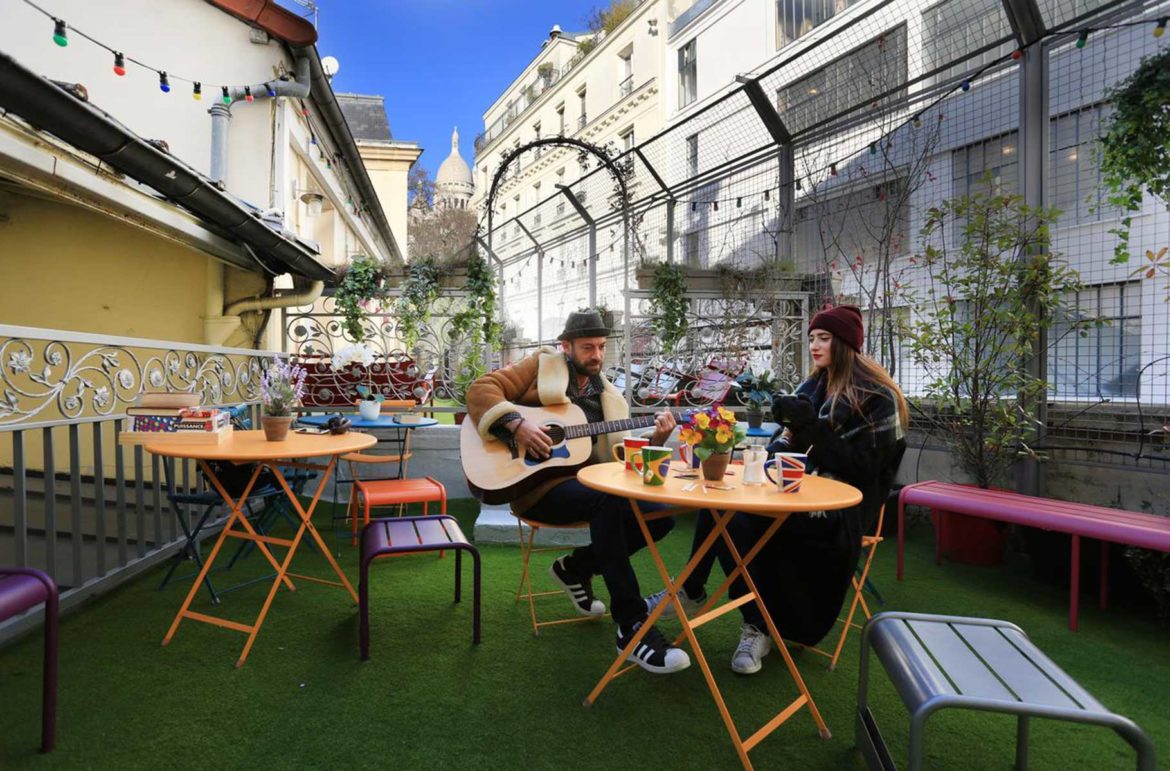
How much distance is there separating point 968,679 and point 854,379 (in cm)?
142

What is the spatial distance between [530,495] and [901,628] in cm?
164

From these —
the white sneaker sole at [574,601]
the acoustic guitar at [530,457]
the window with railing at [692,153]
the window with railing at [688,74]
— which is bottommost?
the white sneaker sole at [574,601]

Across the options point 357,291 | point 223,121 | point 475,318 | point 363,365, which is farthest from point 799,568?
point 223,121

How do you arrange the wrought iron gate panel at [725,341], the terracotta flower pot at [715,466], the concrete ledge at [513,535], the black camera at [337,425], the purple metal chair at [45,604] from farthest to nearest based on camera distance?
the wrought iron gate panel at [725,341] < the concrete ledge at [513,535] < the black camera at [337,425] < the terracotta flower pot at [715,466] < the purple metal chair at [45,604]

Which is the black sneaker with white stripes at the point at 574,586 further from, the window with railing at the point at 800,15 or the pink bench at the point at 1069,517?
the window with railing at the point at 800,15

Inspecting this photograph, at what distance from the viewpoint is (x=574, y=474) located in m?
3.03

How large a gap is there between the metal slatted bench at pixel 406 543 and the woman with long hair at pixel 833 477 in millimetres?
1065

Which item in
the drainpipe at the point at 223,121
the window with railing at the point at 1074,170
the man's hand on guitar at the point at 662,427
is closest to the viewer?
the man's hand on guitar at the point at 662,427

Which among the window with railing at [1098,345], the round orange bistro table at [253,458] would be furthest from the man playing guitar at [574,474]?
the window with railing at [1098,345]

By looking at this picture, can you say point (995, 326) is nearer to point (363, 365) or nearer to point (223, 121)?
point (363, 365)

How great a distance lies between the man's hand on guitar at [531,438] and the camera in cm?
290

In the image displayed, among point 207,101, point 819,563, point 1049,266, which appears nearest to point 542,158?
point 207,101

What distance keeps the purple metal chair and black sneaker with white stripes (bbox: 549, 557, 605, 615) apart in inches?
74.8

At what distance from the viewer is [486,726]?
223 centimetres
